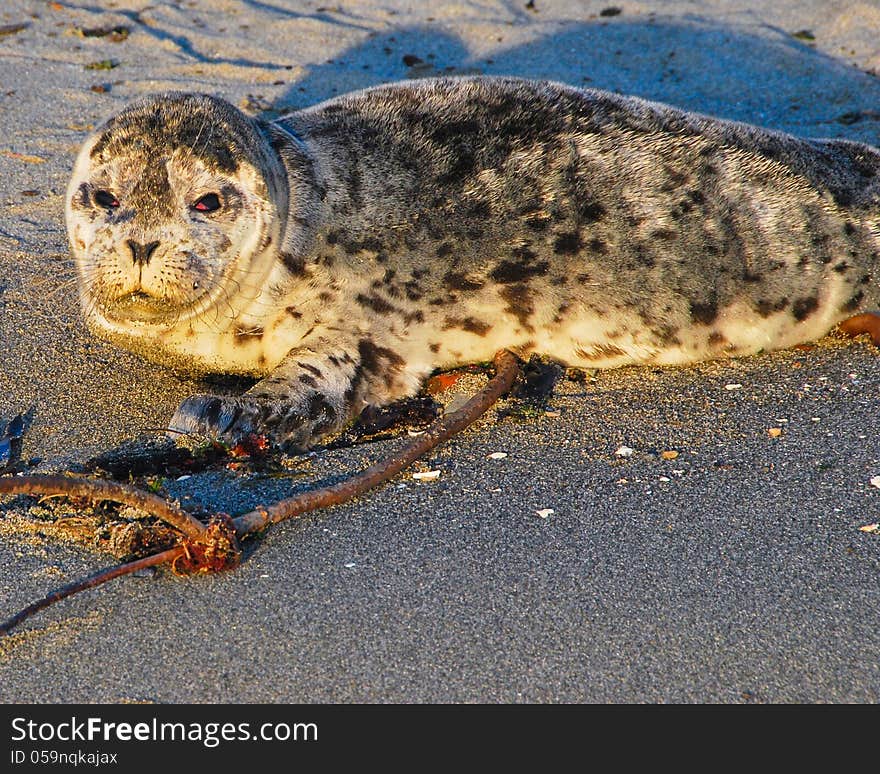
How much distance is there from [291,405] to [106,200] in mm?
854

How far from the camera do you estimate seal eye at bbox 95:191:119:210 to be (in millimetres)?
3688

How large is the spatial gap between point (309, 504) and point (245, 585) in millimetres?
355

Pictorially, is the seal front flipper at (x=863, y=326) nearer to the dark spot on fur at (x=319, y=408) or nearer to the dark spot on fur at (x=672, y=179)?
the dark spot on fur at (x=672, y=179)

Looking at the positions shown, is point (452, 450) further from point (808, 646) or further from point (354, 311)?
point (808, 646)

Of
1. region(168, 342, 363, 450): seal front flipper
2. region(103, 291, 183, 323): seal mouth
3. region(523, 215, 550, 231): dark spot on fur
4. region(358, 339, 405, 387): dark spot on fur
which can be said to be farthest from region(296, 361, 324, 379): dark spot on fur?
region(523, 215, 550, 231): dark spot on fur

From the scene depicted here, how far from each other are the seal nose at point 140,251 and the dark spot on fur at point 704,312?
69.5 inches

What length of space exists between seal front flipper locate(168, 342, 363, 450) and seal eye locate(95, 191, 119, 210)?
0.65m

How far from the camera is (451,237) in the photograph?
13.0 feet

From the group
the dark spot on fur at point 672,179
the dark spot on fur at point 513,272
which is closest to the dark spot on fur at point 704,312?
the dark spot on fur at point 672,179

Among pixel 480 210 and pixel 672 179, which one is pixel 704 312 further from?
pixel 480 210

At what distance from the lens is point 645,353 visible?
13.3 ft

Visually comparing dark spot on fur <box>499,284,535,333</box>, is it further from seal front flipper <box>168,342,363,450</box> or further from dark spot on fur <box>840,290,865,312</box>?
dark spot on fur <box>840,290,865,312</box>

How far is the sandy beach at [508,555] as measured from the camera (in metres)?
2.45
